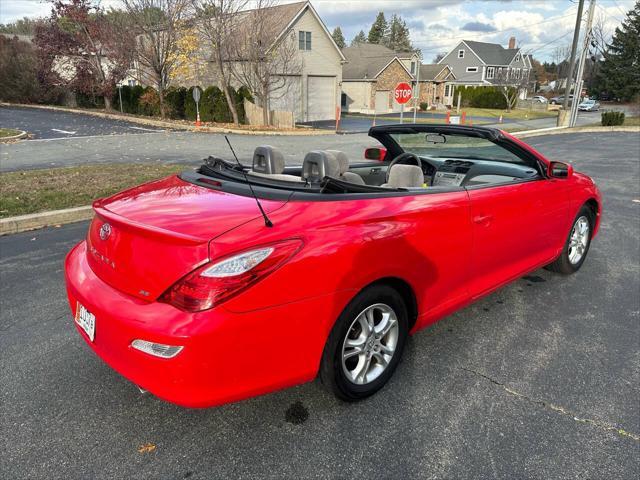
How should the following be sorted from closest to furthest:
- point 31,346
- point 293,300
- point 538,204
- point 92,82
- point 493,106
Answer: point 293,300, point 31,346, point 538,204, point 92,82, point 493,106

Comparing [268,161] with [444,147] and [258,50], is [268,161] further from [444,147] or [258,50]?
[258,50]

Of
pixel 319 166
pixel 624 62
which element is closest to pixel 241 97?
pixel 319 166

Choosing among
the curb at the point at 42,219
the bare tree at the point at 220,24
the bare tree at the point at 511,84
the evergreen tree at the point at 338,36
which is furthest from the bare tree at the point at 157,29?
the evergreen tree at the point at 338,36

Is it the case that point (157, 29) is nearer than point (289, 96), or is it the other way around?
point (157, 29)

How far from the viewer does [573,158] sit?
1406cm

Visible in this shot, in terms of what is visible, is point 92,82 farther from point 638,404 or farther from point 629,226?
point 638,404

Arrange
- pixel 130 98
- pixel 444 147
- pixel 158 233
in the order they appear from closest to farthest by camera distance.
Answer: pixel 158 233 → pixel 444 147 → pixel 130 98

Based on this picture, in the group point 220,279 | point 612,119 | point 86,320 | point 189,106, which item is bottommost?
point 86,320

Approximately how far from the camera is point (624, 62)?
65.1m

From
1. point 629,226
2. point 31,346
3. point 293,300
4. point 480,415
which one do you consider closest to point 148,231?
point 293,300

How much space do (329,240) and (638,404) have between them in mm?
2087

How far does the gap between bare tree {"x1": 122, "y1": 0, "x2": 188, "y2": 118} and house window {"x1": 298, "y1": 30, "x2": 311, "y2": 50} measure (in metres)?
8.99

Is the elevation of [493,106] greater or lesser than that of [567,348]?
greater

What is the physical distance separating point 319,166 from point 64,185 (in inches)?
251
